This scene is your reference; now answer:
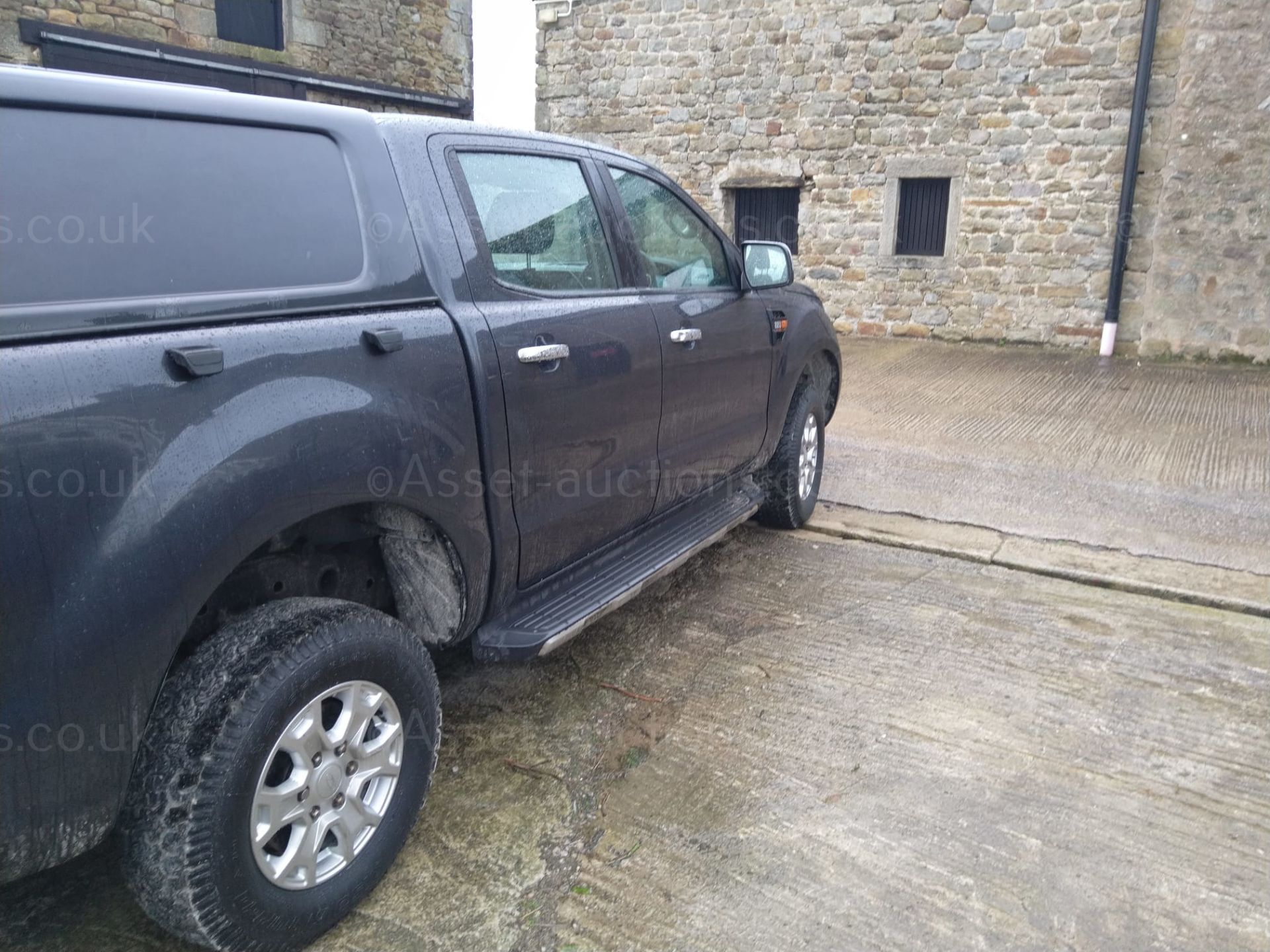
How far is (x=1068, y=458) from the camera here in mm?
6438

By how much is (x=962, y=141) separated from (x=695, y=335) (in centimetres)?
906

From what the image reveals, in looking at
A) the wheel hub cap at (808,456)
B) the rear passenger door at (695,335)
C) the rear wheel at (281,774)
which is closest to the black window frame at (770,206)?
the wheel hub cap at (808,456)

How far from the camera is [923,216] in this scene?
11758mm

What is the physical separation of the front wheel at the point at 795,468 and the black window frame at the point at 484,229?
160 cm

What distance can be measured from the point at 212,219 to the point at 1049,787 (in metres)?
2.67

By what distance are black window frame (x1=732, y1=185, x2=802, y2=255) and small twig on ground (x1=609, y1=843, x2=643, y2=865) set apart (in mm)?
10835

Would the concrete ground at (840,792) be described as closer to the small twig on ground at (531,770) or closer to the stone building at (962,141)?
the small twig on ground at (531,770)

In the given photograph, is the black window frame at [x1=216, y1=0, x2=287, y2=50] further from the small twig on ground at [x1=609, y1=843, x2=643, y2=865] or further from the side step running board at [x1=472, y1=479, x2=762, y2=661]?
the small twig on ground at [x1=609, y1=843, x2=643, y2=865]

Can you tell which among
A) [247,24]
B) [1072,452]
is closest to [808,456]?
[1072,452]

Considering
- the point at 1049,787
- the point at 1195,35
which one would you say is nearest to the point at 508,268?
the point at 1049,787

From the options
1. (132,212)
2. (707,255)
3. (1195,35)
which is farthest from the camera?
(1195,35)

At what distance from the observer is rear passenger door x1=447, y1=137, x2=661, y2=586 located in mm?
2762

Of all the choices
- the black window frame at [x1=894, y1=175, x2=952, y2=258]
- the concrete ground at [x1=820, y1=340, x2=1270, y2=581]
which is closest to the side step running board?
the concrete ground at [x1=820, y1=340, x2=1270, y2=581]

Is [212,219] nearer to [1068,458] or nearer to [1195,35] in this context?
[1068,458]
